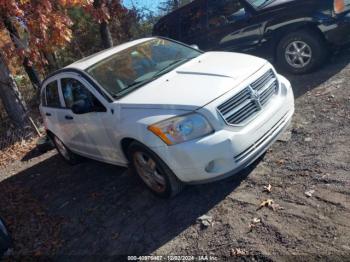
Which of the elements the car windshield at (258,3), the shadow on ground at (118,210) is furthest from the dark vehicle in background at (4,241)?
the car windshield at (258,3)

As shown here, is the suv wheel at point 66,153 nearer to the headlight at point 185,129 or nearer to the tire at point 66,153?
the tire at point 66,153

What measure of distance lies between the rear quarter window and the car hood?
206cm

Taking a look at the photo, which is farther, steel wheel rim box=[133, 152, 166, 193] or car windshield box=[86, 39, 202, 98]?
car windshield box=[86, 39, 202, 98]

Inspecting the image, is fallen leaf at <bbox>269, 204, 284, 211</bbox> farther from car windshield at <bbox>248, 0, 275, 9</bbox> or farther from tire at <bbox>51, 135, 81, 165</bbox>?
car windshield at <bbox>248, 0, 275, 9</bbox>

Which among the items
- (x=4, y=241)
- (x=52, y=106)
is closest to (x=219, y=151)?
(x=4, y=241)

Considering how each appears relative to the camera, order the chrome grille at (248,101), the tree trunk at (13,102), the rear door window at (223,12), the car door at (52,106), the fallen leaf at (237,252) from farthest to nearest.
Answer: the tree trunk at (13,102), the rear door window at (223,12), the car door at (52,106), the chrome grille at (248,101), the fallen leaf at (237,252)

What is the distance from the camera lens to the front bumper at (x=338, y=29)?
6816 mm

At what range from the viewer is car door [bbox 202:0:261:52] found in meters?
7.68

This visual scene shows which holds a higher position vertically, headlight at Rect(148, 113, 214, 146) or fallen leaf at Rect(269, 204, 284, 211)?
headlight at Rect(148, 113, 214, 146)

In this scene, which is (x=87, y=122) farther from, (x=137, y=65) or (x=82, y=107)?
(x=137, y=65)

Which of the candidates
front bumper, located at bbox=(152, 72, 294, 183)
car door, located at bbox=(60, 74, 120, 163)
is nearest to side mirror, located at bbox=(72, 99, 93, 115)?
car door, located at bbox=(60, 74, 120, 163)

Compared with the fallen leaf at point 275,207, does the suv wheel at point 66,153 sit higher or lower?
higher

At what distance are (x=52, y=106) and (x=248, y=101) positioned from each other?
364cm

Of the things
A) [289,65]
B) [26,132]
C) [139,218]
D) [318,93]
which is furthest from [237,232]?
[26,132]
